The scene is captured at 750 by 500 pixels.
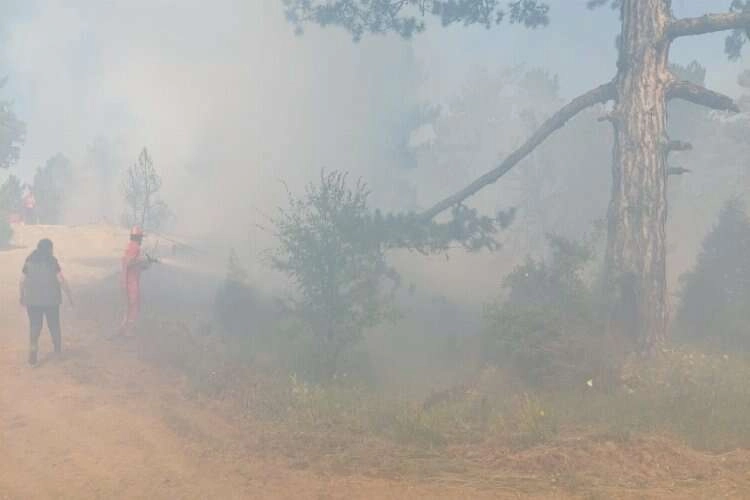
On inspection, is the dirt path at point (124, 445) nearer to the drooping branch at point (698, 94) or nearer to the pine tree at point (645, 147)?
the pine tree at point (645, 147)

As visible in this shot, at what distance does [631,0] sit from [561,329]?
691 cm

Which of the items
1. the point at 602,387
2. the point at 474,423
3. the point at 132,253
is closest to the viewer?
the point at 474,423

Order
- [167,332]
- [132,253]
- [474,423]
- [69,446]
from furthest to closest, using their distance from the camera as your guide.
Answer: [167,332], [132,253], [474,423], [69,446]

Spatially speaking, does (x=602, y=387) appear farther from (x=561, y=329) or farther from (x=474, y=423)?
(x=474, y=423)

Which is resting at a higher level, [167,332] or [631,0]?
[631,0]

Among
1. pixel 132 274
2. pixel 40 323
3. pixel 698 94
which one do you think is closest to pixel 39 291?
pixel 40 323

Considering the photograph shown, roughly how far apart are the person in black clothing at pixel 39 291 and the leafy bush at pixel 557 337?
742 centimetres

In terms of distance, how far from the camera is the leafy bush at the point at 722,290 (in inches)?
555

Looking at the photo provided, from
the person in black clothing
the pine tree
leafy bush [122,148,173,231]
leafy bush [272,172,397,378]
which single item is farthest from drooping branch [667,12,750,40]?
leafy bush [122,148,173,231]

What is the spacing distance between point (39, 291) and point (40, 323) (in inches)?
20.9

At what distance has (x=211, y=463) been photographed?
732cm

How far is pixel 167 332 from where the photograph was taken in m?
14.0

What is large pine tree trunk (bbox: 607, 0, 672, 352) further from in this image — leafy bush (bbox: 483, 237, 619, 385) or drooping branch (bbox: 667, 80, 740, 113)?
leafy bush (bbox: 483, 237, 619, 385)

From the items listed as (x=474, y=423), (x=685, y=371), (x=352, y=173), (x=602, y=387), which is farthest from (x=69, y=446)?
(x=352, y=173)
